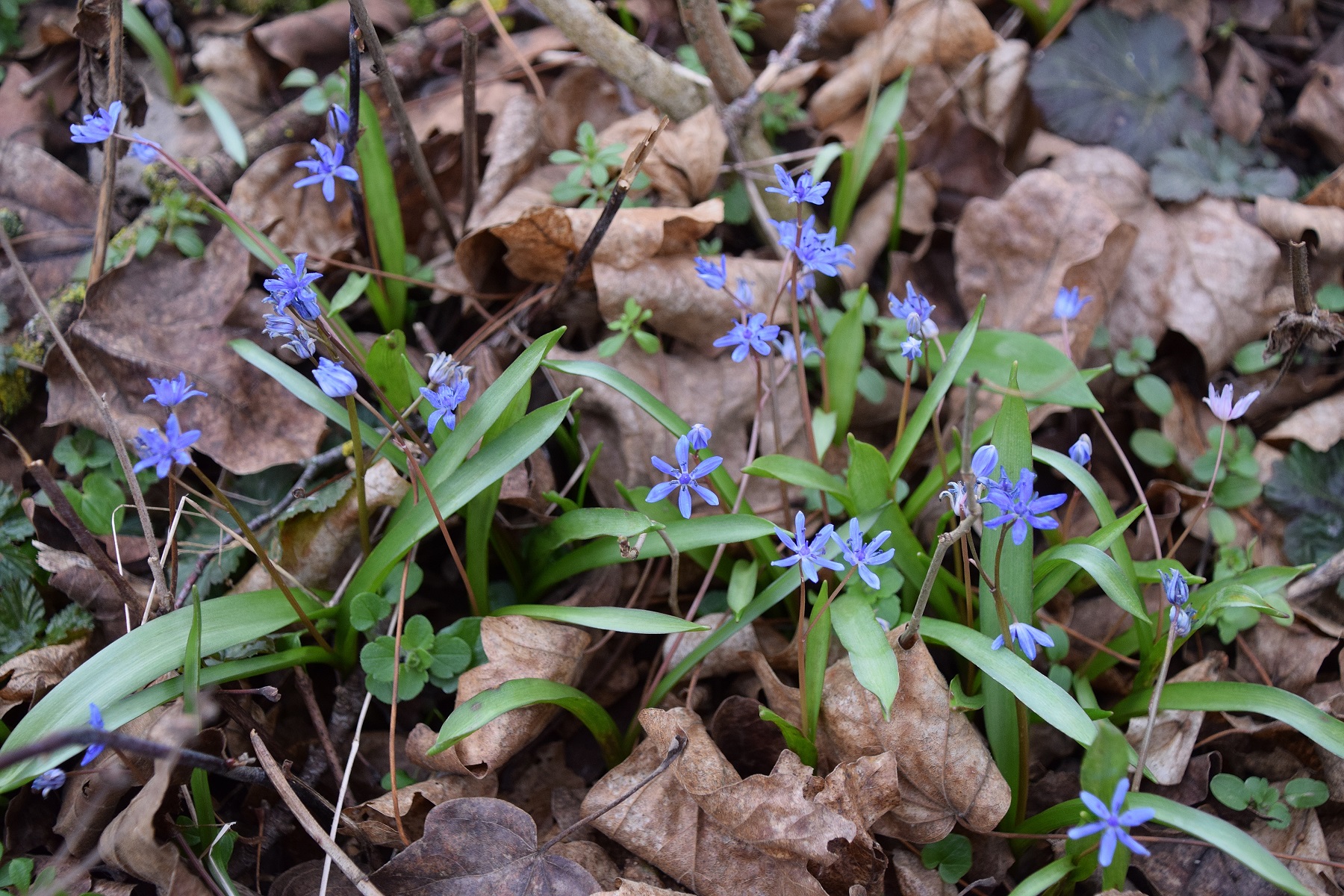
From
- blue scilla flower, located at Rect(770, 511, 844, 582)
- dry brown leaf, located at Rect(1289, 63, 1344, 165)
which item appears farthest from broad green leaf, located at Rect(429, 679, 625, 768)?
dry brown leaf, located at Rect(1289, 63, 1344, 165)

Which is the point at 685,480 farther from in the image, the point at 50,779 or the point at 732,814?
the point at 50,779

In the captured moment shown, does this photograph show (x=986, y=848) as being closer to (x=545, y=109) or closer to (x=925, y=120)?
(x=925, y=120)

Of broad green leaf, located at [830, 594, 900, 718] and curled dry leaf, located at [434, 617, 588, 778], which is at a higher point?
broad green leaf, located at [830, 594, 900, 718]

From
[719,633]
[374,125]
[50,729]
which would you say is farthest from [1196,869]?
[374,125]

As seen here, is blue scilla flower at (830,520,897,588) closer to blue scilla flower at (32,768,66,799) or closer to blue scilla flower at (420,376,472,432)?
blue scilla flower at (420,376,472,432)

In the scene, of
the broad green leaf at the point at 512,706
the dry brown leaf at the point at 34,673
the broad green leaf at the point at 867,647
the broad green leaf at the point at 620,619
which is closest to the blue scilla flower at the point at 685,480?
the broad green leaf at the point at 620,619

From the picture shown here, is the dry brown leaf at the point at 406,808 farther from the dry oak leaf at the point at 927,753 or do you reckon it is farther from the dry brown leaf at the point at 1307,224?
the dry brown leaf at the point at 1307,224

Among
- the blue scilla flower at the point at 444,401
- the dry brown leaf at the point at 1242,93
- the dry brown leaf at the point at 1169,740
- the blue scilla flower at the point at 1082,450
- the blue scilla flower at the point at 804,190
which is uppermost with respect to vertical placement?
the blue scilla flower at the point at 804,190
